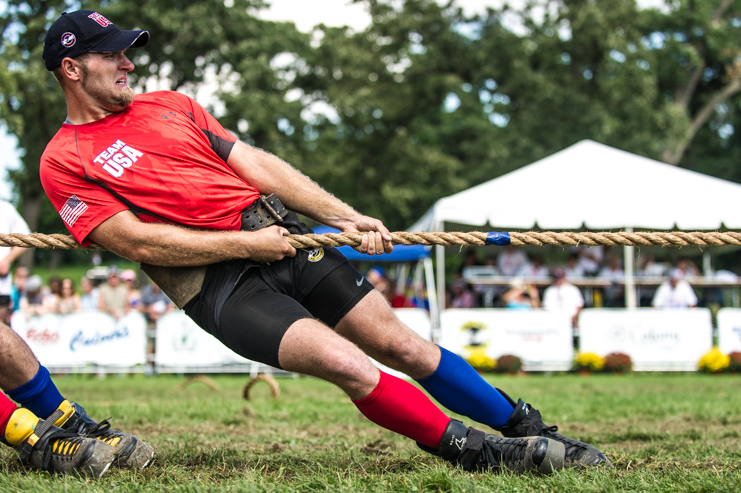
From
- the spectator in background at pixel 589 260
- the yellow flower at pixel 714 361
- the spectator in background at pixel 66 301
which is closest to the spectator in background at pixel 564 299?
the spectator in background at pixel 589 260

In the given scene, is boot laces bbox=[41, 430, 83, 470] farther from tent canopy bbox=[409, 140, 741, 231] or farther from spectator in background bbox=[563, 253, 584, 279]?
spectator in background bbox=[563, 253, 584, 279]

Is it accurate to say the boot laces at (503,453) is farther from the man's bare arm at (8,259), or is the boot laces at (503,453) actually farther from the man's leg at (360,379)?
the man's bare arm at (8,259)

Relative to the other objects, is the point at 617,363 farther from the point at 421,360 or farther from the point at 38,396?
the point at 38,396

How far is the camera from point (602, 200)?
10789 millimetres

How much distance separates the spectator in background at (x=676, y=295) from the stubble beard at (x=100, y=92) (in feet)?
37.2

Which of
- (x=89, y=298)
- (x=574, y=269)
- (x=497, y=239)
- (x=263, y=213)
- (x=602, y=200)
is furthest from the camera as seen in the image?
(x=574, y=269)

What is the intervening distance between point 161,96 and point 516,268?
38.8 ft

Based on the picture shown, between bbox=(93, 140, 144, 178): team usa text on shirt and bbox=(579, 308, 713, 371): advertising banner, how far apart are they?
9.41 meters

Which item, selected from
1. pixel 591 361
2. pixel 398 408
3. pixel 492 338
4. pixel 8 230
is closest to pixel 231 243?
pixel 398 408

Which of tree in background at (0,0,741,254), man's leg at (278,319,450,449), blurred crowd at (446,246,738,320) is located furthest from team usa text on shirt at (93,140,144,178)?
tree in background at (0,0,741,254)

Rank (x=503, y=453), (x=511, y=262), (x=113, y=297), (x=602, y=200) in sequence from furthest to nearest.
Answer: (x=511, y=262) → (x=113, y=297) → (x=602, y=200) → (x=503, y=453)

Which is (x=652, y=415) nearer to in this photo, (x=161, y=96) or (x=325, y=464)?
(x=325, y=464)

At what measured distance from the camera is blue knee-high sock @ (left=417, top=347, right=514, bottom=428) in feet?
9.96

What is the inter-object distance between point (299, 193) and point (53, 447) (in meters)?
1.52
